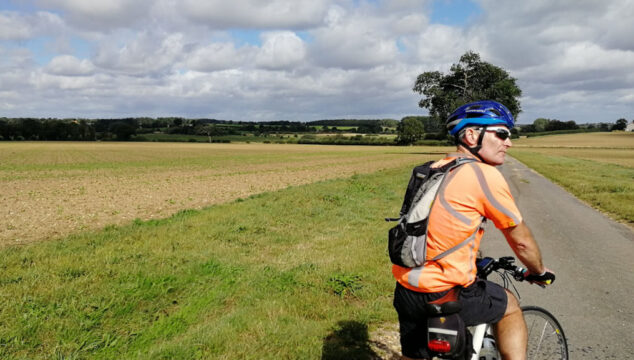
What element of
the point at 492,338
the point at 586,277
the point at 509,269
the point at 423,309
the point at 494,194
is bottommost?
the point at 586,277

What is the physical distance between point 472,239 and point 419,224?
1.00 ft

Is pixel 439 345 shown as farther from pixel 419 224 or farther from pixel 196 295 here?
pixel 196 295

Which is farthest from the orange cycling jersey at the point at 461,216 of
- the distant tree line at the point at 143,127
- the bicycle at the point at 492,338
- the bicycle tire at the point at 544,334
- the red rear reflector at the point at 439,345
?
the distant tree line at the point at 143,127

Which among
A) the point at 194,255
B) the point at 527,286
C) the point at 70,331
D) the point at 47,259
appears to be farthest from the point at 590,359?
the point at 47,259

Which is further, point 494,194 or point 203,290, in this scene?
point 203,290

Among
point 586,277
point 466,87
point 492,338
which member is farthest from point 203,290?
point 466,87

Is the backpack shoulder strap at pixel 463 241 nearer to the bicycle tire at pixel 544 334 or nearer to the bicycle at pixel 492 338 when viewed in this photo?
the bicycle at pixel 492 338

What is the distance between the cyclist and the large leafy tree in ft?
162

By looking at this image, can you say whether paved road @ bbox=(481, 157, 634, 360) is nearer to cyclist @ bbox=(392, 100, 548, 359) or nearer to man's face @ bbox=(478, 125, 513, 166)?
cyclist @ bbox=(392, 100, 548, 359)

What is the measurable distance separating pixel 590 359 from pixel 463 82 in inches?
2065

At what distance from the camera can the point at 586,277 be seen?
6551 millimetres

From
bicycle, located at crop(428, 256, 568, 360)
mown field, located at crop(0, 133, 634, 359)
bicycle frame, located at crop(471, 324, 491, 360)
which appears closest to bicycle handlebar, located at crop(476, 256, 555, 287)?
bicycle, located at crop(428, 256, 568, 360)

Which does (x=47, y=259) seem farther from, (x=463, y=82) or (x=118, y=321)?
(x=463, y=82)

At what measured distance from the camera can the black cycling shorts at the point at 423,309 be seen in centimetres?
247
